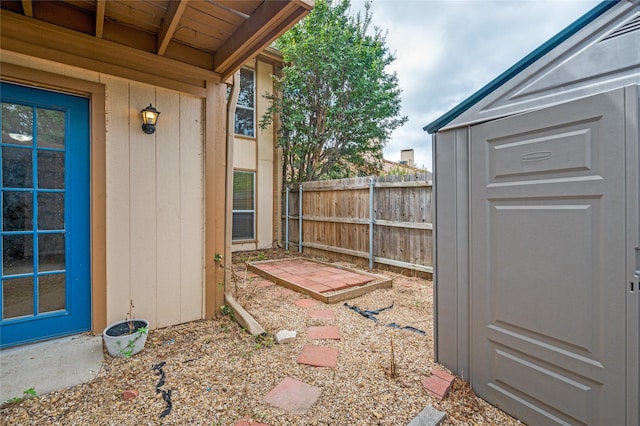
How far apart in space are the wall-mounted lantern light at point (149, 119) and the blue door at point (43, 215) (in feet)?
1.52

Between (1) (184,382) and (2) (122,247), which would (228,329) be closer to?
(1) (184,382)

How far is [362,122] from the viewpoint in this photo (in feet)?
26.6

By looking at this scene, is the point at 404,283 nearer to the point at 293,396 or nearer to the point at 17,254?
the point at 293,396

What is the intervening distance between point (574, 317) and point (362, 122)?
7.25 metres

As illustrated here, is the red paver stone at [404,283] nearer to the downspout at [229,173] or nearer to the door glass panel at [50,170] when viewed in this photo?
the downspout at [229,173]

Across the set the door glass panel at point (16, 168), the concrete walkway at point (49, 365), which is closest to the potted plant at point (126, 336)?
the concrete walkway at point (49, 365)

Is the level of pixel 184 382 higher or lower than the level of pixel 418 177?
lower

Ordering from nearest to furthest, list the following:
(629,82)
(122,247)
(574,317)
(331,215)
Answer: (629,82) < (574,317) < (122,247) < (331,215)

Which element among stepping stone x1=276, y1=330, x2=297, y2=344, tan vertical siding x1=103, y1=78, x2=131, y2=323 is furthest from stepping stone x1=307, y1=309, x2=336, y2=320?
tan vertical siding x1=103, y1=78, x2=131, y2=323

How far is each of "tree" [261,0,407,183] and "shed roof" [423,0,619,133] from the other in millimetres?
5901

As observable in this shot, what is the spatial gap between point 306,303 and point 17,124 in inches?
132

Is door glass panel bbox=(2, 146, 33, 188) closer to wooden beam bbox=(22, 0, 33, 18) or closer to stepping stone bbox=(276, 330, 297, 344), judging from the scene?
wooden beam bbox=(22, 0, 33, 18)

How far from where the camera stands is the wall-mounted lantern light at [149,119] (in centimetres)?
273

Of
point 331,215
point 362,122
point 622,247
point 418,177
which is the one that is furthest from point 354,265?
point 622,247
